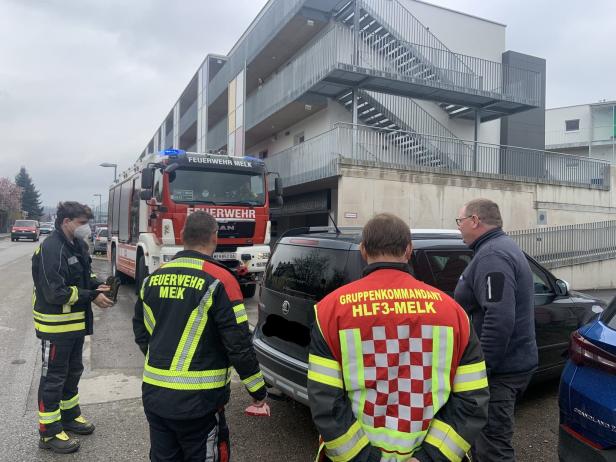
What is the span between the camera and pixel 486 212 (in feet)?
9.43

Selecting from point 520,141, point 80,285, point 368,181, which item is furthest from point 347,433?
point 520,141

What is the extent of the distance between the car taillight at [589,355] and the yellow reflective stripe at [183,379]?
192 centimetres

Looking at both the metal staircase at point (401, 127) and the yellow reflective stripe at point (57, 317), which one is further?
the metal staircase at point (401, 127)

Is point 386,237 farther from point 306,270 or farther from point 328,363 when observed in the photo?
point 306,270

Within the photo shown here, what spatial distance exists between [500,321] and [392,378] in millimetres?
1132

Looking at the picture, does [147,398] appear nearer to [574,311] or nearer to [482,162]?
[574,311]

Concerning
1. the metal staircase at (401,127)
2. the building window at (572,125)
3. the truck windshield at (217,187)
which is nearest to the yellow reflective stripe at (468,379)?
the truck windshield at (217,187)

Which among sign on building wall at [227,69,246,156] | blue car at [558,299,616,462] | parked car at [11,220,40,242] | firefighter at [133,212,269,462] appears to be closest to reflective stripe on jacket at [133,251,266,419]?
firefighter at [133,212,269,462]

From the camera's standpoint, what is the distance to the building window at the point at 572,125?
116 feet

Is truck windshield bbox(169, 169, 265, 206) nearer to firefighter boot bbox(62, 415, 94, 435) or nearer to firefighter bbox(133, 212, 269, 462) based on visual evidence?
firefighter boot bbox(62, 415, 94, 435)

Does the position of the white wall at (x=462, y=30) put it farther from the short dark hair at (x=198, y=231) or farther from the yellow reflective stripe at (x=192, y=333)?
the yellow reflective stripe at (x=192, y=333)

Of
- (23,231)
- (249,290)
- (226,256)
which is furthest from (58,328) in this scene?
(23,231)

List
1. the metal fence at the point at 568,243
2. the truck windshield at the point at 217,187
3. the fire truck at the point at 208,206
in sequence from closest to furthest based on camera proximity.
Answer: the fire truck at the point at 208,206
the truck windshield at the point at 217,187
the metal fence at the point at 568,243

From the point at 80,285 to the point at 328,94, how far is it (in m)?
13.1
